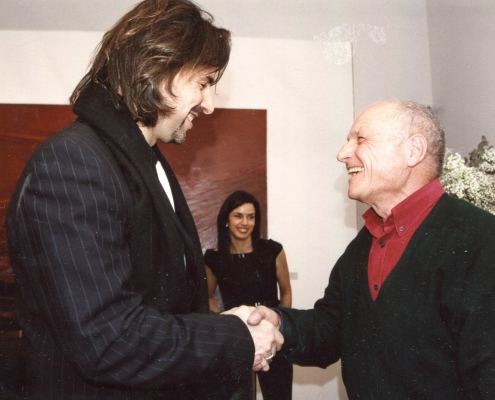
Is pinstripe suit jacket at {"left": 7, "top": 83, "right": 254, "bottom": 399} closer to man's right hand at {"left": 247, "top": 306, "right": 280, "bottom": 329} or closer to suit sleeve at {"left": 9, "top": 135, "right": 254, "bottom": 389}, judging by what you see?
suit sleeve at {"left": 9, "top": 135, "right": 254, "bottom": 389}

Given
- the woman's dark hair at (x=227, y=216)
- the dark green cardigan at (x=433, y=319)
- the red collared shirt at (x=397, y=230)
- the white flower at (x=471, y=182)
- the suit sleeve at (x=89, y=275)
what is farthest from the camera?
the woman's dark hair at (x=227, y=216)

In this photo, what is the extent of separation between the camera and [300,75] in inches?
148

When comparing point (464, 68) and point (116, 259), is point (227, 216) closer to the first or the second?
point (464, 68)

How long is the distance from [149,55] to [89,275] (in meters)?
0.72

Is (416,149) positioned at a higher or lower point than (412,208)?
higher

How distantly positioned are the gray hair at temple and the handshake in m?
0.79

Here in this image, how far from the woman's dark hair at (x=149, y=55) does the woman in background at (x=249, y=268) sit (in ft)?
6.68

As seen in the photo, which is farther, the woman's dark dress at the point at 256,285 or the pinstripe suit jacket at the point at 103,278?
the woman's dark dress at the point at 256,285

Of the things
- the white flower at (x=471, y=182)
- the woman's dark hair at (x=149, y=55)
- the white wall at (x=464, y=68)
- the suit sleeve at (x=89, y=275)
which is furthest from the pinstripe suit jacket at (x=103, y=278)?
Result: the white wall at (x=464, y=68)

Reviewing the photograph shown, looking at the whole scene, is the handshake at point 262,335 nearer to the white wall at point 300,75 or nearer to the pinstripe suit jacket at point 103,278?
the pinstripe suit jacket at point 103,278

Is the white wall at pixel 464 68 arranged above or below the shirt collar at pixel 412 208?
above

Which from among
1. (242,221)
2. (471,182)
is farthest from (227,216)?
(471,182)

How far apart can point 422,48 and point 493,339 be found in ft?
9.43

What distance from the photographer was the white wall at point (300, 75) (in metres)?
3.56
